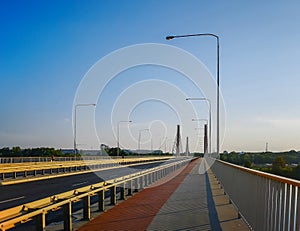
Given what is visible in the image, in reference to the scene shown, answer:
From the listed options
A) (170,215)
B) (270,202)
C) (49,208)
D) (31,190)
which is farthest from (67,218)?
(31,190)

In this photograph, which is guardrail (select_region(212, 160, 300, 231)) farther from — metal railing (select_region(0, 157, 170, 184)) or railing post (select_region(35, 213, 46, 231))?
metal railing (select_region(0, 157, 170, 184))

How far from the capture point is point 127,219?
1020 centimetres

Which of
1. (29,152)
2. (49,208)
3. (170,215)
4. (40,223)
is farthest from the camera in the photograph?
(29,152)

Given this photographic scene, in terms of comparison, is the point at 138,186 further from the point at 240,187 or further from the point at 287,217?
the point at 287,217

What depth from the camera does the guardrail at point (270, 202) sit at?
524cm

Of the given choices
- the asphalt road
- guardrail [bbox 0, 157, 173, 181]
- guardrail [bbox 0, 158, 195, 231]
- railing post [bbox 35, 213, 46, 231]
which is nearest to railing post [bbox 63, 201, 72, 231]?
guardrail [bbox 0, 158, 195, 231]

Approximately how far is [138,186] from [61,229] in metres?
9.13

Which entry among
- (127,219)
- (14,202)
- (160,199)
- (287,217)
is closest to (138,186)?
(160,199)

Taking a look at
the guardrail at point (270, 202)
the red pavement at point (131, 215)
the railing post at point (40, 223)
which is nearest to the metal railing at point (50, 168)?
the red pavement at point (131, 215)

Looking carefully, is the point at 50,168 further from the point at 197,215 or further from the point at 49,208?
the point at 49,208

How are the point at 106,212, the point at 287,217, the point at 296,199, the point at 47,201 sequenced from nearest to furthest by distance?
1. the point at 296,199
2. the point at 287,217
3. the point at 47,201
4. the point at 106,212

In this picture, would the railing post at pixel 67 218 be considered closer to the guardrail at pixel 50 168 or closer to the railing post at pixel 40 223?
the railing post at pixel 40 223

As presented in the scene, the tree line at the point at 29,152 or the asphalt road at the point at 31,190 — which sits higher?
the asphalt road at the point at 31,190

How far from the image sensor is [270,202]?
6.40 meters
